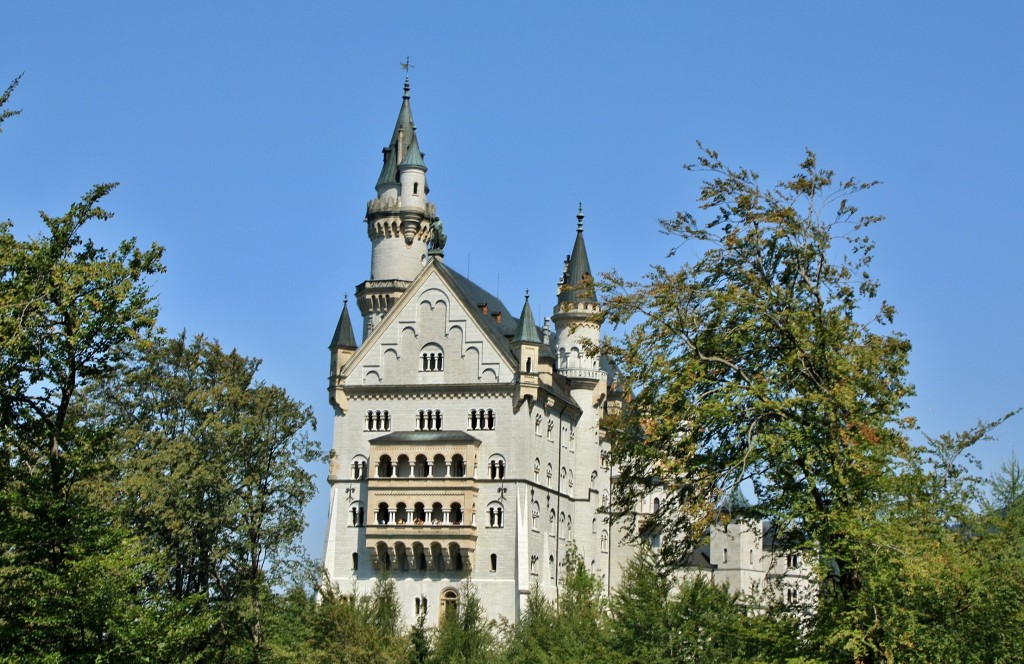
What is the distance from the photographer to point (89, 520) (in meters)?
33.5

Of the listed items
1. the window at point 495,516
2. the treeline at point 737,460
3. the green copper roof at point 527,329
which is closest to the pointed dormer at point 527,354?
the green copper roof at point 527,329

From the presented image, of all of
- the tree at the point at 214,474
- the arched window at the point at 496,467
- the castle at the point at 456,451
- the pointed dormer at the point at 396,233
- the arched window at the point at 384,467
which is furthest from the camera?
the pointed dormer at the point at 396,233

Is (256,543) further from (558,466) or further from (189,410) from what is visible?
(558,466)

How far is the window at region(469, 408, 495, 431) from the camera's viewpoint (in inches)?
3570

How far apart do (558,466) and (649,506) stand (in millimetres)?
18947

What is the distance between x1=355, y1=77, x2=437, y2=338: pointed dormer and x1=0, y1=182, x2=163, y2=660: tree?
65.8 m

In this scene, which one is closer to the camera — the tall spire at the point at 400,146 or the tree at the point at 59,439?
the tree at the point at 59,439

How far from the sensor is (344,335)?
9525 cm

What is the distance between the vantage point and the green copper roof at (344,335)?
9475cm

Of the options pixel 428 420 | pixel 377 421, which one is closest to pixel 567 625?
pixel 428 420

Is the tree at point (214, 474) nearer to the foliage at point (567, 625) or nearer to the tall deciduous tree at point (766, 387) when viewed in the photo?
the foliage at point (567, 625)

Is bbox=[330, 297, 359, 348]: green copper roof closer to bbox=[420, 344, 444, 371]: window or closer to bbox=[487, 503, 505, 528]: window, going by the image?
bbox=[420, 344, 444, 371]: window

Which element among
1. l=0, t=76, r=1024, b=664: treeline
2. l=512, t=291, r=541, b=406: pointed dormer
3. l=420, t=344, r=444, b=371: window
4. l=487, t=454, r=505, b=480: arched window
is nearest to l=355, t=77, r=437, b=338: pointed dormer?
l=420, t=344, r=444, b=371: window

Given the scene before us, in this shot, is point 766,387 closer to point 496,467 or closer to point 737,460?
point 737,460
